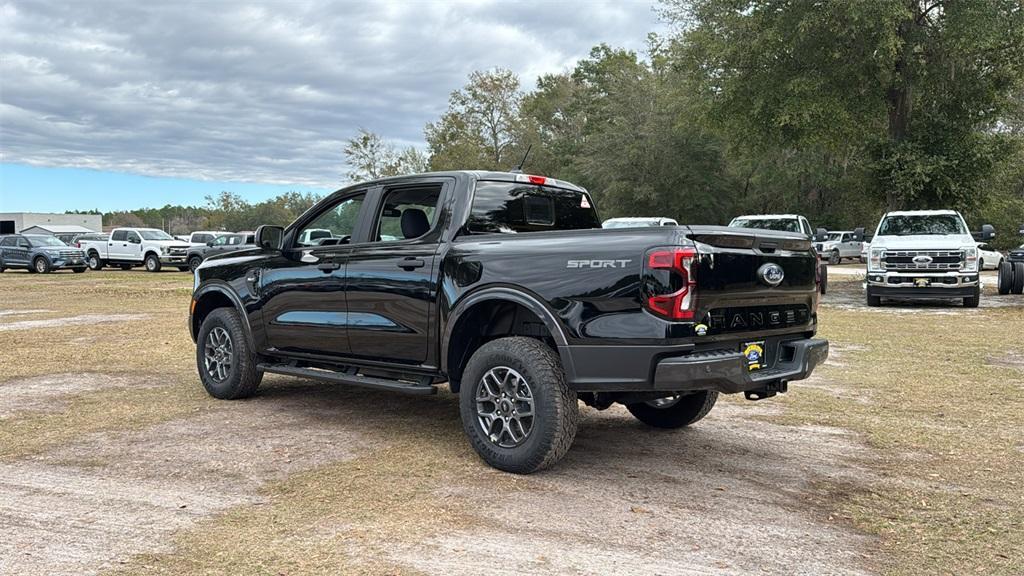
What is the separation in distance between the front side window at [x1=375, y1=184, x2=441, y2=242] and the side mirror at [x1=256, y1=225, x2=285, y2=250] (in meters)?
1.10

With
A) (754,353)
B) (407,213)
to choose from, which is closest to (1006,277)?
(754,353)

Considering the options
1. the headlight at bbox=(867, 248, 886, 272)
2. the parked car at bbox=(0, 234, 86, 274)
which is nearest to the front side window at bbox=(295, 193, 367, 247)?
the headlight at bbox=(867, 248, 886, 272)

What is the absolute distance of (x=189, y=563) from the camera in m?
3.80

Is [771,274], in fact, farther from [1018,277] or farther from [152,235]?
[152,235]

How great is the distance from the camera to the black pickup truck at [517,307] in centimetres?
478

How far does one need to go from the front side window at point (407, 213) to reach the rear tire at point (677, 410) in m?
2.08

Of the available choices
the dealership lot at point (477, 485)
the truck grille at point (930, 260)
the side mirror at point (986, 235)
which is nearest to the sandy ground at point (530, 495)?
the dealership lot at point (477, 485)

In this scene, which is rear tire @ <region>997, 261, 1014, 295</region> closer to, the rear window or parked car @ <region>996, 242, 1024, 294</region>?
parked car @ <region>996, 242, 1024, 294</region>

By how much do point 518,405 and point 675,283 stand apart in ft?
4.16

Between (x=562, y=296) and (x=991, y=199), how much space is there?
82.0ft

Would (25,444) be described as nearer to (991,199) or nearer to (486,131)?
(991,199)

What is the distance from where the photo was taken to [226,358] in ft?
24.4

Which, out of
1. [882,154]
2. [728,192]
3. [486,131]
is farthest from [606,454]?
[486,131]

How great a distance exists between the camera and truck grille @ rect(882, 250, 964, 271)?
56.2 ft
